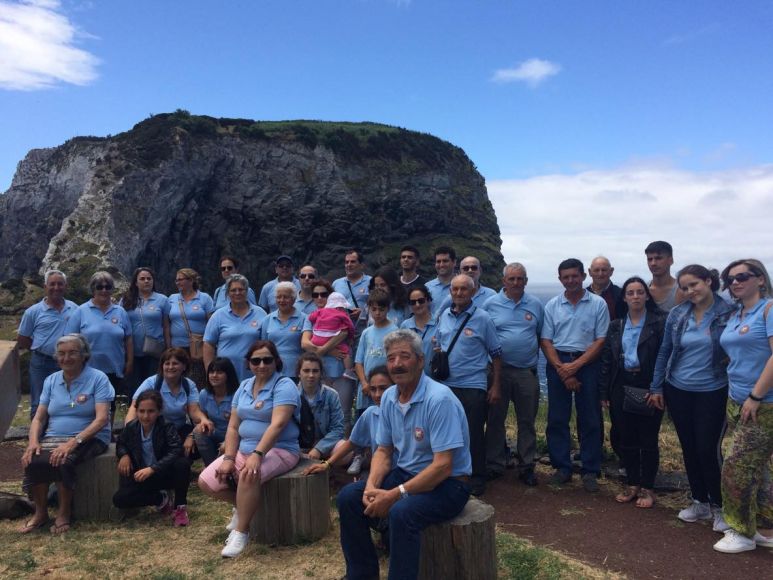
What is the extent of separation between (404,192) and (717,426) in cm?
4491

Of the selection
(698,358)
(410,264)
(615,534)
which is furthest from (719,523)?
(410,264)

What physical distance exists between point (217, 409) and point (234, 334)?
1.01 m

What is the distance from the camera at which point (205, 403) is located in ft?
20.4

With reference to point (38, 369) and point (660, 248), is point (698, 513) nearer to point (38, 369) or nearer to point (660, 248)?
point (660, 248)

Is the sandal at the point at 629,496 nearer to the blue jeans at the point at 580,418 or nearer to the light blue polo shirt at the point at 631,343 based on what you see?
the blue jeans at the point at 580,418

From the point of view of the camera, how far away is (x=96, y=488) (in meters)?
5.77

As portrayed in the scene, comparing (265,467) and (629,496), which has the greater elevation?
(265,467)

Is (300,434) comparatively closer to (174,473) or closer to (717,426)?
(174,473)

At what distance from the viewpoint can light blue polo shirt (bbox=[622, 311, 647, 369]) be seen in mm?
5973

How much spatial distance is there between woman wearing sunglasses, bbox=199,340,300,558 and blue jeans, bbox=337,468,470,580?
1116mm

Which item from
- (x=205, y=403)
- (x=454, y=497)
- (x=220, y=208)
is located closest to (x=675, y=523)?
(x=454, y=497)

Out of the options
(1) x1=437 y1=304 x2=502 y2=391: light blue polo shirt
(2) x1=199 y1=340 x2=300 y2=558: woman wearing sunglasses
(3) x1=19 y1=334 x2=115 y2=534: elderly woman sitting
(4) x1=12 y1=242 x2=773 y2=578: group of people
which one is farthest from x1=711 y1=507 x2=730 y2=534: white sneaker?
(3) x1=19 y1=334 x2=115 y2=534: elderly woman sitting

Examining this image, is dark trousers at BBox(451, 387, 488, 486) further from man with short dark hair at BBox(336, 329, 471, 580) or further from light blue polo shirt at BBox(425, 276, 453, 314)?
man with short dark hair at BBox(336, 329, 471, 580)

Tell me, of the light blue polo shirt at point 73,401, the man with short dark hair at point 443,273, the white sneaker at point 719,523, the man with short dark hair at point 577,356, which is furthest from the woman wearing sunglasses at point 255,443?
the white sneaker at point 719,523
